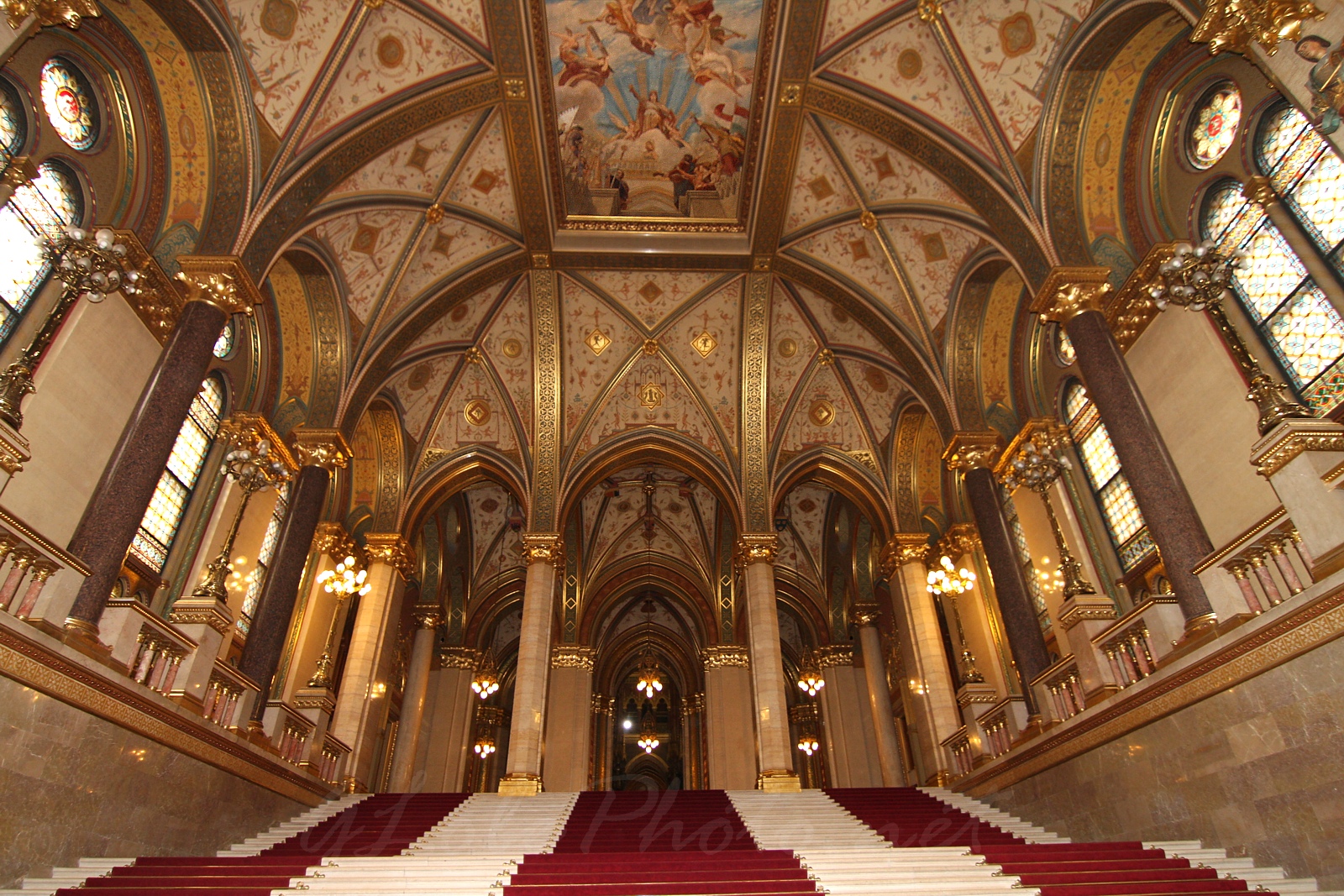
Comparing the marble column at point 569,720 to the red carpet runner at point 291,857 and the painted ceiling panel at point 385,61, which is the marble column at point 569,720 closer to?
the red carpet runner at point 291,857

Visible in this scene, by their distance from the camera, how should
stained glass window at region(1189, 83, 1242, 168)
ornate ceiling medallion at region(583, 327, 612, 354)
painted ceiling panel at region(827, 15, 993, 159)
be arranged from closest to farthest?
stained glass window at region(1189, 83, 1242, 168) < painted ceiling panel at region(827, 15, 993, 159) < ornate ceiling medallion at region(583, 327, 612, 354)

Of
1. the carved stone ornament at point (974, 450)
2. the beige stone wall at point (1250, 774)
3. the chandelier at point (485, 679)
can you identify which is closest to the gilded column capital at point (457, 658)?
the chandelier at point (485, 679)

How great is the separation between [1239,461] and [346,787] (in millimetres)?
15375

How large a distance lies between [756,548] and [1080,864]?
11.0m

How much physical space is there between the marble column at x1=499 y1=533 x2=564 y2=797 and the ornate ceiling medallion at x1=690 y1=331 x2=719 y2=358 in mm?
5763

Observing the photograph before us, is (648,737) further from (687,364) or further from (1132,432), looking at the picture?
(1132,432)

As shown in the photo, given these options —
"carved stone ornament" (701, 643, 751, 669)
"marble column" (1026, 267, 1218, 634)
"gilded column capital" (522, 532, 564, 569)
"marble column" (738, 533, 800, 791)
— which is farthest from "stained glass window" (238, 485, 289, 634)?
"marble column" (1026, 267, 1218, 634)

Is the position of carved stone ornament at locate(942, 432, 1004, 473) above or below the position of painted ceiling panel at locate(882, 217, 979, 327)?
below

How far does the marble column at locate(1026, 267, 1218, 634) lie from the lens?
8836 millimetres

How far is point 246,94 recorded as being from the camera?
11.5 metres

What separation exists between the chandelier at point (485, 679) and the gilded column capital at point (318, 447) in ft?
38.3

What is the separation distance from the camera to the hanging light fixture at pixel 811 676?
75.9 ft

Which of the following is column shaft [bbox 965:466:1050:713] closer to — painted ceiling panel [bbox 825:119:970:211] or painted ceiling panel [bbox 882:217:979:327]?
painted ceiling panel [bbox 882:217:979:327]

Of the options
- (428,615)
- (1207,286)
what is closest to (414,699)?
(428,615)
